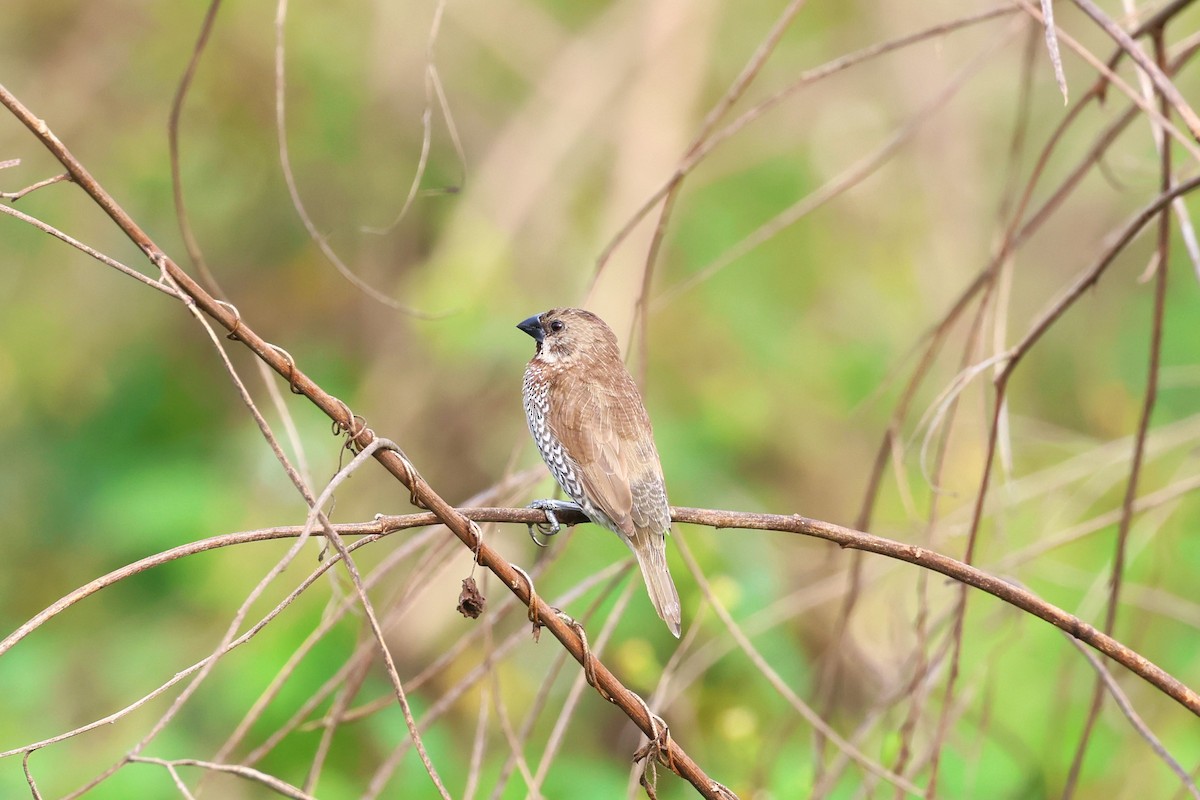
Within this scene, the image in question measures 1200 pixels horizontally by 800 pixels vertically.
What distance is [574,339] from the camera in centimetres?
371

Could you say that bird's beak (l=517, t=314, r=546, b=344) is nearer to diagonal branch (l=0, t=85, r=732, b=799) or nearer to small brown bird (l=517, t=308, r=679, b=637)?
small brown bird (l=517, t=308, r=679, b=637)

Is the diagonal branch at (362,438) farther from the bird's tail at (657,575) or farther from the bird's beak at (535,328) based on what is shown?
the bird's beak at (535,328)

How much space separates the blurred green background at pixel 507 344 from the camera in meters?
4.91

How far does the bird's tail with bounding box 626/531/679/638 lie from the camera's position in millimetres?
2918

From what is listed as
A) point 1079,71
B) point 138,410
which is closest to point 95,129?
point 138,410

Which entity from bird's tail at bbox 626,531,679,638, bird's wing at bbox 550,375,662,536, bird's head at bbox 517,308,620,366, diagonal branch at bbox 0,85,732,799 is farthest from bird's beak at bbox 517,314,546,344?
diagonal branch at bbox 0,85,732,799

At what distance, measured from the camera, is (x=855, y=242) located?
7.80 meters

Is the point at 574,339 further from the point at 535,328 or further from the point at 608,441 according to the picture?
the point at 608,441

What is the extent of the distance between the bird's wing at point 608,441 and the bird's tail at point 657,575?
44 millimetres

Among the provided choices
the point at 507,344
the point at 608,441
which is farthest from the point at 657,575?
the point at 507,344

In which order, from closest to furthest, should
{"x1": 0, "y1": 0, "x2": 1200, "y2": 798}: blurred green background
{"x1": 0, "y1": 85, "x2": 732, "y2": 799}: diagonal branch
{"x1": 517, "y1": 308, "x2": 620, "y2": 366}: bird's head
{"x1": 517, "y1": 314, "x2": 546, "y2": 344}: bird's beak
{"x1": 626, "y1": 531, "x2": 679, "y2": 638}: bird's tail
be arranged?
{"x1": 0, "y1": 85, "x2": 732, "y2": 799}: diagonal branch < {"x1": 626, "y1": 531, "x2": 679, "y2": 638}: bird's tail < {"x1": 517, "y1": 308, "x2": 620, "y2": 366}: bird's head < {"x1": 517, "y1": 314, "x2": 546, "y2": 344}: bird's beak < {"x1": 0, "y1": 0, "x2": 1200, "y2": 798}: blurred green background

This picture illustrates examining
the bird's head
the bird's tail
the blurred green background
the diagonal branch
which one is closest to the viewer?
the diagonal branch

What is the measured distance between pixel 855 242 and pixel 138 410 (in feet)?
14.9

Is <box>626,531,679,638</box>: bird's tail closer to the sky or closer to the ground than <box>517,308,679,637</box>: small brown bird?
closer to the ground
